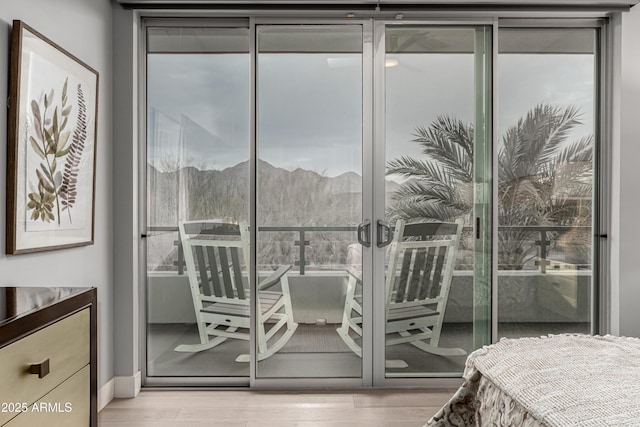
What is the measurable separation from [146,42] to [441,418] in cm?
293

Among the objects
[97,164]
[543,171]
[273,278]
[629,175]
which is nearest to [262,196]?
[273,278]

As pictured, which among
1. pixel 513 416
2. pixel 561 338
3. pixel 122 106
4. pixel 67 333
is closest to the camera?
pixel 67 333

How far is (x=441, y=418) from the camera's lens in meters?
2.09

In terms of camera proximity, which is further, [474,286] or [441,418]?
[474,286]

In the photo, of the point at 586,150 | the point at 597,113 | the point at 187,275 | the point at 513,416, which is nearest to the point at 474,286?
the point at 586,150

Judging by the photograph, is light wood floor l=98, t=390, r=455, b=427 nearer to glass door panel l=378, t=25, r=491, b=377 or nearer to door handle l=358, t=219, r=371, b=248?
glass door panel l=378, t=25, r=491, b=377

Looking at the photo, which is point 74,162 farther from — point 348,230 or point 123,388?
point 348,230

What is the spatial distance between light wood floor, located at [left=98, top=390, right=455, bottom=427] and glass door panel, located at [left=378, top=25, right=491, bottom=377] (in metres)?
0.30

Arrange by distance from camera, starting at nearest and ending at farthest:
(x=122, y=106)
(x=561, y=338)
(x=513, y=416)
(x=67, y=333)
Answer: (x=67, y=333)
(x=513, y=416)
(x=561, y=338)
(x=122, y=106)

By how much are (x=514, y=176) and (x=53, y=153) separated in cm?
281

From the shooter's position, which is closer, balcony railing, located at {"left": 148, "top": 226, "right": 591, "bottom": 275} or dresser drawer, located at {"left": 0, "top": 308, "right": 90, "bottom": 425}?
dresser drawer, located at {"left": 0, "top": 308, "right": 90, "bottom": 425}

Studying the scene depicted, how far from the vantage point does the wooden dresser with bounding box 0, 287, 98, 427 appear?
1107 millimetres

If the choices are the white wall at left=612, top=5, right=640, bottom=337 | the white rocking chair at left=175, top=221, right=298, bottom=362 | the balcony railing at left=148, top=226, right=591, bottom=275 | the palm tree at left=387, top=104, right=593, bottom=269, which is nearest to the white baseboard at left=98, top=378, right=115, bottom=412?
the white rocking chair at left=175, top=221, right=298, bottom=362

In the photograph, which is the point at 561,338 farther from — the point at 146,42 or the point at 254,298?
the point at 146,42
